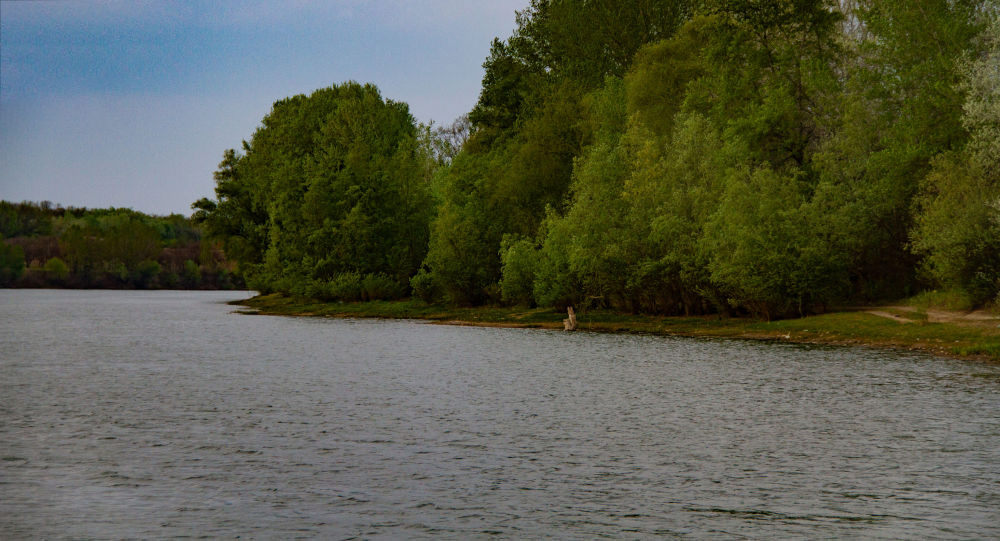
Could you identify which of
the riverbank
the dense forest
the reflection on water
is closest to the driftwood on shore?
the riverbank

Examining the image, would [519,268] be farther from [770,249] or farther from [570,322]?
[770,249]

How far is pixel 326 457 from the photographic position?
2205 cm

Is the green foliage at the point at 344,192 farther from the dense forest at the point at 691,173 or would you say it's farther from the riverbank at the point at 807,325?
Result: the riverbank at the point at 807,325

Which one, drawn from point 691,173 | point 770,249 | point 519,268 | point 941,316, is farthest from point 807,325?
point 519,268

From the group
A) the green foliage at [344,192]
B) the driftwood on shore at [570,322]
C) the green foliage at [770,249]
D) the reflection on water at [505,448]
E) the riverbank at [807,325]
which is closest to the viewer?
the reflection on water at [505,448]

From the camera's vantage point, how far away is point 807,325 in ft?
192

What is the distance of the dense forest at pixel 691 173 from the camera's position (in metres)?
60.0

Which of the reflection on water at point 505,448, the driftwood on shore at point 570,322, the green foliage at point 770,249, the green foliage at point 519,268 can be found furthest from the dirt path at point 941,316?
the green foliage at point 519,268

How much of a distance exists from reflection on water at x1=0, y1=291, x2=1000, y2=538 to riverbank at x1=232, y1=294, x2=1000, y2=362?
4.29m

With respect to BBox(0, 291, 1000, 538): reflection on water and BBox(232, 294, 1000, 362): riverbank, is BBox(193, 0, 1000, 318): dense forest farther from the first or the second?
BBox(0, 291, 1000, 538): reflection on water

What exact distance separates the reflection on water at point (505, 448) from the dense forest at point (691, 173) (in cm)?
1543

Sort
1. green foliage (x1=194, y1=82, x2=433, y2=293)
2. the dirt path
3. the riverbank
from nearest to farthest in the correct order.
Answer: the riverbank
the dirt path
green foliage (x1=194, y1=82, x2=433, y2=293)

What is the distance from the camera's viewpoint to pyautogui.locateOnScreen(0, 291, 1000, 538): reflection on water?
16.2m

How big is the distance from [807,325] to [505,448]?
40344 millimetres
